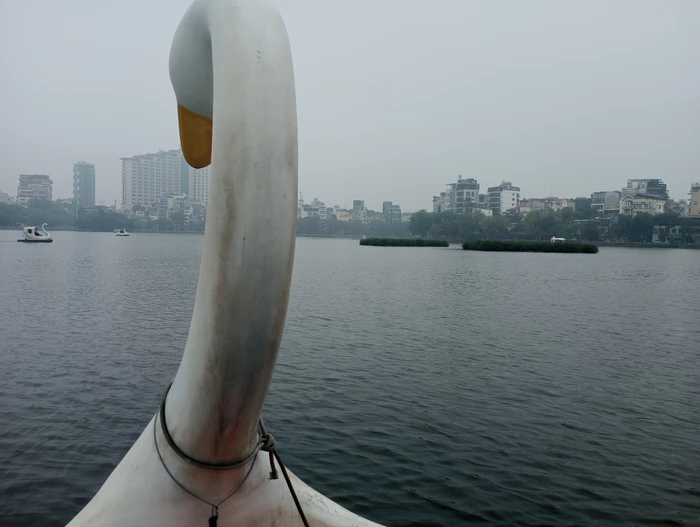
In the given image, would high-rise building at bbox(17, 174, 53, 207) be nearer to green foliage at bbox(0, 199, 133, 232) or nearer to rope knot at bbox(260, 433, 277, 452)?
green foliage at bbox(0, 199, 133, 232)

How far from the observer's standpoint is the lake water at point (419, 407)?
19.8 feet

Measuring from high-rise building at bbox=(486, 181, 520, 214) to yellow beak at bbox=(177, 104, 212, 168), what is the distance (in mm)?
163343

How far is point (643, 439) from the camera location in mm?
7727

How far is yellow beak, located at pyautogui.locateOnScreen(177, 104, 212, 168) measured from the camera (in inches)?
130

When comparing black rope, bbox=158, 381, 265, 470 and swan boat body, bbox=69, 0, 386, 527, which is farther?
black rope, bbox=158, 381, 265, 470

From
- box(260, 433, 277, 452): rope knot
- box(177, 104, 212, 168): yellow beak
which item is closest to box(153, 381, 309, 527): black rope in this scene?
box(260, 433, 277, 452): rope knot

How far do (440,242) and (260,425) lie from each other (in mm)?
75972

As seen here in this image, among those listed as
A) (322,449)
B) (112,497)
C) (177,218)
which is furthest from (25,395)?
(177,218)

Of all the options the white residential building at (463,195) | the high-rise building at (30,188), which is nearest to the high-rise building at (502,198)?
the white residential building at (463,195)

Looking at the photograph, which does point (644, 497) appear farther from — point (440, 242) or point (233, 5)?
point (440, 242)


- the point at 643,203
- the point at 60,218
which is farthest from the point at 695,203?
the point at 60,218

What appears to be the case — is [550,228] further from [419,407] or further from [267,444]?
[267,444]

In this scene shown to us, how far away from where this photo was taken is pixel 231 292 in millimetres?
2473

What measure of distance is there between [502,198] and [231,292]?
168 meters
